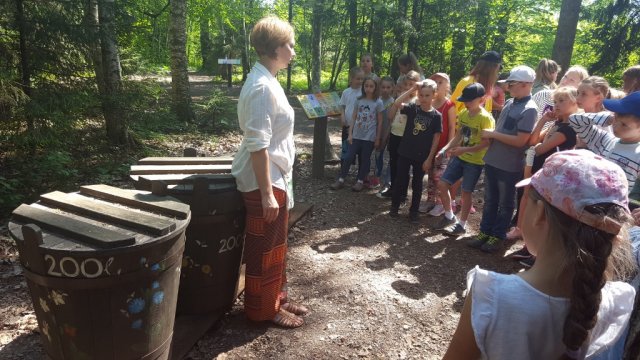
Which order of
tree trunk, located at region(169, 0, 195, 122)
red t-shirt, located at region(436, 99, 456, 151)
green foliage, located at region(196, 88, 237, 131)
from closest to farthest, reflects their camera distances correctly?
red t-shirt, located at region(436, 99, 456, 151), tree trunk, located at region(169, 0, 195, 122), green foliage, located at region(196, 88, 237, 131)

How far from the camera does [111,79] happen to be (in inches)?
269

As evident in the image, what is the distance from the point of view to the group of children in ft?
3.80

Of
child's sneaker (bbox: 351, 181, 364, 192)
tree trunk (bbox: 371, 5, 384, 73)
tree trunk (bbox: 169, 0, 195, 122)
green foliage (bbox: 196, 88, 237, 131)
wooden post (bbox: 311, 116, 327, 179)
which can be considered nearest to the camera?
child's sneaker (bbox: 351, 181, 364, 192)

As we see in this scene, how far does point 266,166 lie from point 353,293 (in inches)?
69.3

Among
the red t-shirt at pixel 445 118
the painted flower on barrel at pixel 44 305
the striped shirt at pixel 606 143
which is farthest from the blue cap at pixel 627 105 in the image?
the painted flower on barrel at pixel 44 305

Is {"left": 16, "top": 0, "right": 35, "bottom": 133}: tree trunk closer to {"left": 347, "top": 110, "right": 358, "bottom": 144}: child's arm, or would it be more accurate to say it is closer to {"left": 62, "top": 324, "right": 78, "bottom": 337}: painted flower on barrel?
{"left": 62, "top": 324, "right": 78, "bottom": 337}: painted flower on barrel

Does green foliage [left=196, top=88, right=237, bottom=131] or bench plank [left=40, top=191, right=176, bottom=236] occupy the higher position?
bench plank [left=40, top=191, right=176, bottom=236]

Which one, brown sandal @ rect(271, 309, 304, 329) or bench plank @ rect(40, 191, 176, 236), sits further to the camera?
brown sandal @ rect(271, 309, 304, 329)

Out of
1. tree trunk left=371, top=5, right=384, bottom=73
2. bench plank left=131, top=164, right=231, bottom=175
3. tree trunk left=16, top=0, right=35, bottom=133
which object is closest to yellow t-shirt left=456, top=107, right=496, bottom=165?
bench plank left=131, top=164, right=231, bottom=175

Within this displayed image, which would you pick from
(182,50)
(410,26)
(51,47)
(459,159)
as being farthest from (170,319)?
(410,26)

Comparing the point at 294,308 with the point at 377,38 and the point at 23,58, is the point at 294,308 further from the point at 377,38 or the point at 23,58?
the point at 377,38

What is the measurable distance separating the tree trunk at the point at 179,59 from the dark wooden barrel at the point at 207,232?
26.2 ft

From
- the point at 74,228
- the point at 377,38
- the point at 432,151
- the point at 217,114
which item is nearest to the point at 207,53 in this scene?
the point at 377,38

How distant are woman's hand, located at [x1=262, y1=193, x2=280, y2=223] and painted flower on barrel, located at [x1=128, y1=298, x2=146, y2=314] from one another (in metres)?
0.96
